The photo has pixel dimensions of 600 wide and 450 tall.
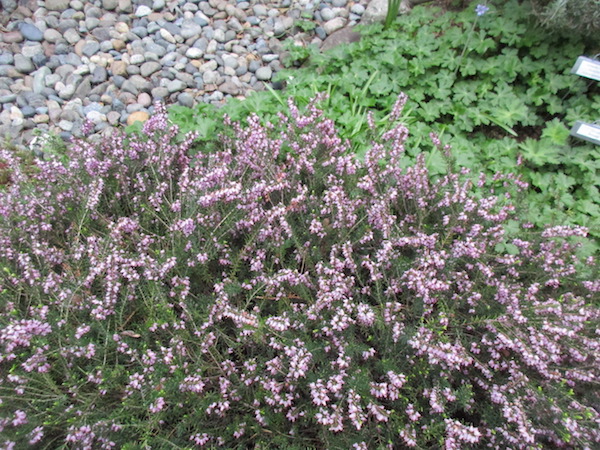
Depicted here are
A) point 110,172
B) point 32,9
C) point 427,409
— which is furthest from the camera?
point 32,9

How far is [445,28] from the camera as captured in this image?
396 centimetres

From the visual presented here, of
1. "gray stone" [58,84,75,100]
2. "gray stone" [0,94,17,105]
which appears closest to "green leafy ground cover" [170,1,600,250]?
"gray stone" [58,84,75,100]

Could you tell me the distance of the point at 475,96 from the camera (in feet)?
11.9

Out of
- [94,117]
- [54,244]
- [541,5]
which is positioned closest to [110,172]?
[54,244]

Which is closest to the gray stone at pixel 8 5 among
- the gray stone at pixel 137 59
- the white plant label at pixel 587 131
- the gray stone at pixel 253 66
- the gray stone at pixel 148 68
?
the gray stone at pixel 137 59

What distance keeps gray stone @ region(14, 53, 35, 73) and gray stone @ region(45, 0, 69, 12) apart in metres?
0.69

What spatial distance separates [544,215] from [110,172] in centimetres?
290

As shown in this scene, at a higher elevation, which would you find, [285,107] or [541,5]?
[541,5]

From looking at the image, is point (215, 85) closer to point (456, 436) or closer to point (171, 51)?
point (171, 51)

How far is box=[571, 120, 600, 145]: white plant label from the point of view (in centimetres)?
302

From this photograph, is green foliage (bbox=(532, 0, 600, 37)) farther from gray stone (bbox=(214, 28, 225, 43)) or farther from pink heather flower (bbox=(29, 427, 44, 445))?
pink heather flower (bbox=(29, 427, 44, 445))

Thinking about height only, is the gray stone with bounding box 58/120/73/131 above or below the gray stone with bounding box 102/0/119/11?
below

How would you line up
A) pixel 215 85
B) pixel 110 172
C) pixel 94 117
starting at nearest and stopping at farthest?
1. pixel 110 172
2. pixel 94 117
3. pixel 215 85

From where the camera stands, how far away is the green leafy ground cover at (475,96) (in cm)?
328
